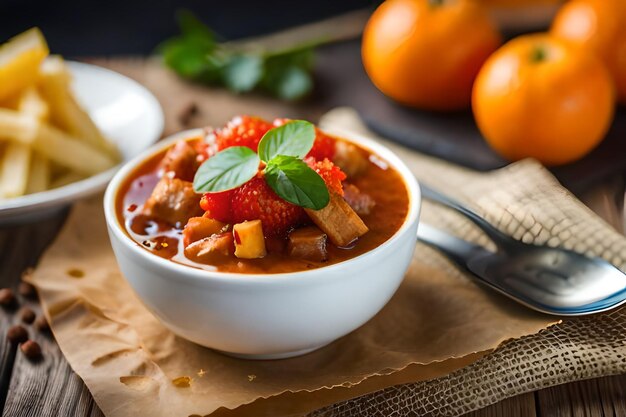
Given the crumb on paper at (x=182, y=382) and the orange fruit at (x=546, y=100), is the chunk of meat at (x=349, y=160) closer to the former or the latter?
the crumb on paper at (x=182, y=382)

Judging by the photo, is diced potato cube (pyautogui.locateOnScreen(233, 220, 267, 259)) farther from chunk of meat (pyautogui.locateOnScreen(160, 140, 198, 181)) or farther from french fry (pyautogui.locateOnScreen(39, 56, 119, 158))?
french fry (pyautogui.locateOnScreen(39, 56, 119, 158))

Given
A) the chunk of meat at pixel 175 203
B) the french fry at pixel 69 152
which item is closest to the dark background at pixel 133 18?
the french fry at pixel 69 152

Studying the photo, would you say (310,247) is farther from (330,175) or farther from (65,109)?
(65,109)

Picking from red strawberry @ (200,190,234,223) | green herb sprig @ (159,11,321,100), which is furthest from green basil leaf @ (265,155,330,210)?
green herb sprig @ (159,11,321,100)

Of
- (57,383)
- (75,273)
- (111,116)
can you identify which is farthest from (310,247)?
(111,116)

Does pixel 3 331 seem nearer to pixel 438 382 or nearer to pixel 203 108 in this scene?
pixel 438 382

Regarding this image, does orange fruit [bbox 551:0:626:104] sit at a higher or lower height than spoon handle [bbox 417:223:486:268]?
higher
